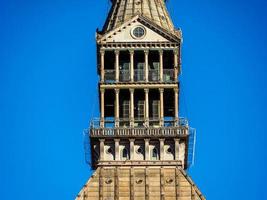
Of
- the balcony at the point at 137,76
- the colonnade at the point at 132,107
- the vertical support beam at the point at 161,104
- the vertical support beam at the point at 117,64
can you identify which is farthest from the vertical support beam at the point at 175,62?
the vertical support beam at the point at 117,64

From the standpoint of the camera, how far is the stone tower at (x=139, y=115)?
15212 centimetres

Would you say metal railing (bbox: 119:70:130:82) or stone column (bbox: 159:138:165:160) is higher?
metal railing (bbox: 119:70:130:82)

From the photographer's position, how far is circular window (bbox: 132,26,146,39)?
16012cm

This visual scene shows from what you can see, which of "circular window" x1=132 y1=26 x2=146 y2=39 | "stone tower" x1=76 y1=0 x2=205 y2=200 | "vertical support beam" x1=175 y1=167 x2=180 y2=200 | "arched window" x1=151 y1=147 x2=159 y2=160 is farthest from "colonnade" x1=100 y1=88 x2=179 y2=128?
"circular window" x1=132 y1=26 x2=146 y2=39

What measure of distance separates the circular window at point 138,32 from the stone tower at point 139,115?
0.11 m

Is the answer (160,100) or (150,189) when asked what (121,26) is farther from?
(150,189)

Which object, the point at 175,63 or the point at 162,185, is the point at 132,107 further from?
the point at 162,185

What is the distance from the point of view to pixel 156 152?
155500 millimetres

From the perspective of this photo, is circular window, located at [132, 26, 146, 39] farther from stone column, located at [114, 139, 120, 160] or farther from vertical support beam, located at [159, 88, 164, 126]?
stone column, located at [114, 139, 120, 160]

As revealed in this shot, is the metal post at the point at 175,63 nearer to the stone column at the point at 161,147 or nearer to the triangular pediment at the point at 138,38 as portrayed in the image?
the triangular pediment at the point at 138,38

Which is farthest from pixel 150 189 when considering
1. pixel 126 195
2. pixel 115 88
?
pixel 115 88

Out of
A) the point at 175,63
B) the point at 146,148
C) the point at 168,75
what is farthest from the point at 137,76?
the point at 146,148

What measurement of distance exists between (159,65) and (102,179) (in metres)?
14.7

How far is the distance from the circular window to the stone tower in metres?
0.11
